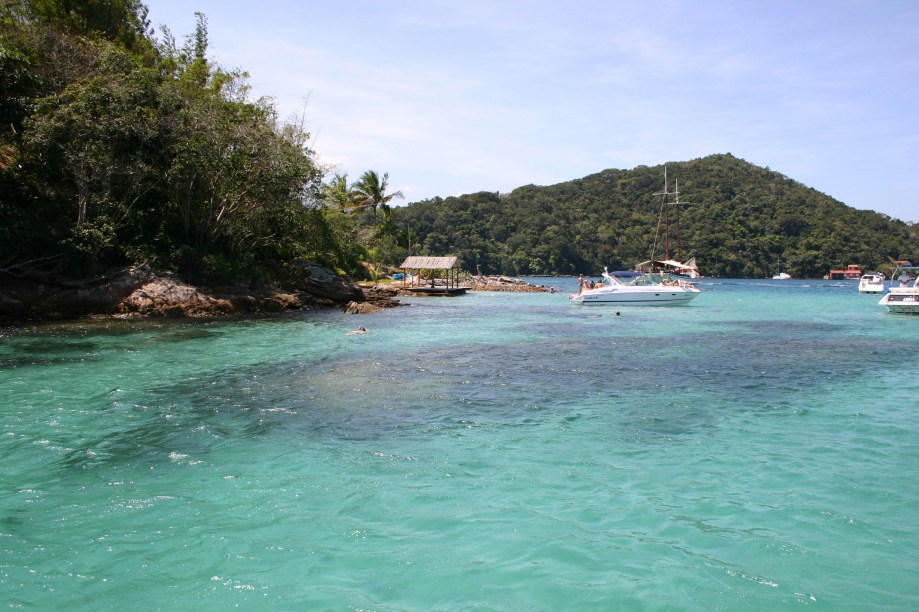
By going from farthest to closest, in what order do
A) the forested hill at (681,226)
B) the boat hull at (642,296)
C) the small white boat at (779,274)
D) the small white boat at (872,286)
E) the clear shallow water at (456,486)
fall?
the forested hill at (681,226) < the small white boat at (779,274) < the small white boat at (872,286) < the boat hull at (642,296) < the clear shallow water at (456,486)

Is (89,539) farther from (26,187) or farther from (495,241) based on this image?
(495,241)

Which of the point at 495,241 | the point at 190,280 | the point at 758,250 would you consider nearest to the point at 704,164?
the point at 758,250

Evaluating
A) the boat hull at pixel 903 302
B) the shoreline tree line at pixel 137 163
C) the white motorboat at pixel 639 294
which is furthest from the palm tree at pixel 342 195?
the boat hull at pixel 903 302

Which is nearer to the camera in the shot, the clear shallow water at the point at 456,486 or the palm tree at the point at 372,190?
the clear shallow water at the point at 456,486

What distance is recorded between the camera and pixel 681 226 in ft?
352

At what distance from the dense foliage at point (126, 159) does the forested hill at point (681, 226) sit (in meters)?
67.4

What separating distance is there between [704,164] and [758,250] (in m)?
30.9

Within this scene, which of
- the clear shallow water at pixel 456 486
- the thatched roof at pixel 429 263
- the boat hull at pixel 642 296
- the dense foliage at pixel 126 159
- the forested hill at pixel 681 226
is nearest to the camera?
the clear shallow water at pixel 456 486

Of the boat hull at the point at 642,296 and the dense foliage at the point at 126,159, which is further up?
the dense foliage at the point at 126,159

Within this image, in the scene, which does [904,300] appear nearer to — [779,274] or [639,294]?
[639,294]

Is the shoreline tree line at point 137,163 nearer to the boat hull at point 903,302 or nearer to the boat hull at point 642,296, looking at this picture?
the boat hull at point 642,296

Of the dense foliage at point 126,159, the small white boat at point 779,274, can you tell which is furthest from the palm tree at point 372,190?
the small white boat at point 779,274

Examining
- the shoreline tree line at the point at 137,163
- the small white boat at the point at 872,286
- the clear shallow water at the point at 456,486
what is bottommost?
the clear shallow water at the point at 456,486

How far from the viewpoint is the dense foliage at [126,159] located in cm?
2098
